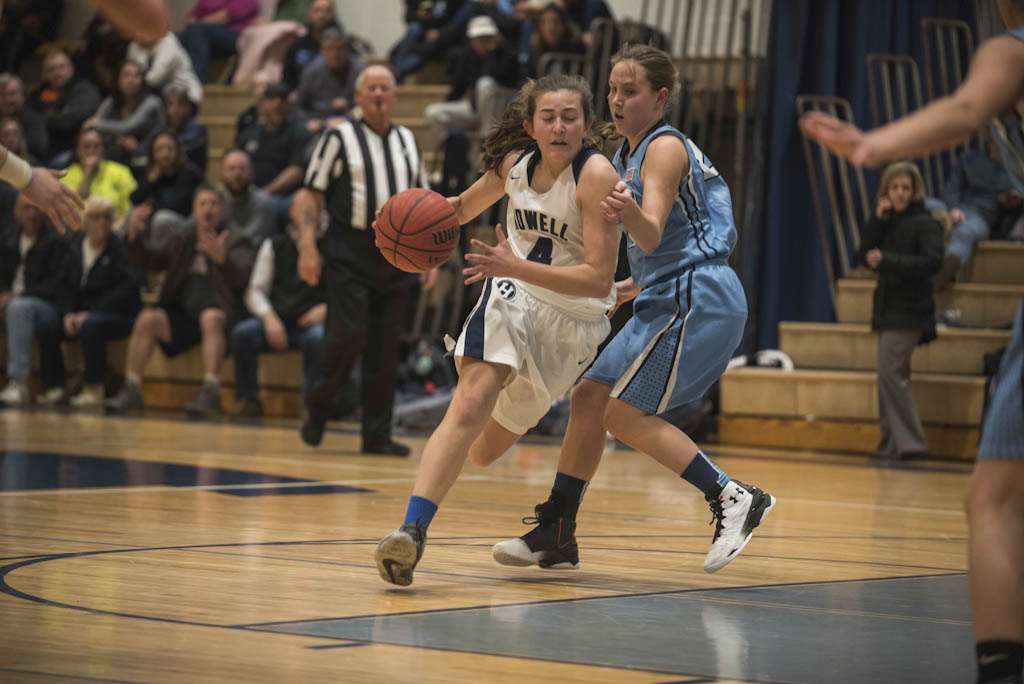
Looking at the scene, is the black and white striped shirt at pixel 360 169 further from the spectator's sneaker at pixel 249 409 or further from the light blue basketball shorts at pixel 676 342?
the light blue basketball shorts at pixel 676 342

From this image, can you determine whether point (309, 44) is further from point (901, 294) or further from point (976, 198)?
point (901, 294)

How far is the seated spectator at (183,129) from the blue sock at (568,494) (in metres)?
9.13

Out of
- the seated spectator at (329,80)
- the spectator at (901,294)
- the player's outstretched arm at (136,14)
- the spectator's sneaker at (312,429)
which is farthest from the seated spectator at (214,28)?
the player's outstretched arm at (136,14)

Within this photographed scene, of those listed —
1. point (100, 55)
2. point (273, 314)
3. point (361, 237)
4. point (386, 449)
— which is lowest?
point (386, 449)

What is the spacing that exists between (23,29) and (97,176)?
13.4ft

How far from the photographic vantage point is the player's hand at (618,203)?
3.56 m

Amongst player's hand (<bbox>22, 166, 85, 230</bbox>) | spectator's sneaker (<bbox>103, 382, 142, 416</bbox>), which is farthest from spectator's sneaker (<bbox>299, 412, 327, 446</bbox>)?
player's hand (<bbox>22, 166, 85, 230</bbox>)

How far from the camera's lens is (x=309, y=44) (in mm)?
13539

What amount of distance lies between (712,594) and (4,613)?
164 cm

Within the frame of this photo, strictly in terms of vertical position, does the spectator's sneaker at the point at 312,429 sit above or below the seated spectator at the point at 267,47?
below

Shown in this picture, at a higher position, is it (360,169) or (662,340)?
(360,169)

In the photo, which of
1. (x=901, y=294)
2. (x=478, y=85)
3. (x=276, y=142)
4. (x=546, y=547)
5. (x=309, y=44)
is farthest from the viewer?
(x=309, y=44)

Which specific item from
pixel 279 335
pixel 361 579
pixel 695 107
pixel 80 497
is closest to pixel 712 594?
pixel 361 579

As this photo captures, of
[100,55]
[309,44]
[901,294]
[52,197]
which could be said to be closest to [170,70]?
[309,44]
